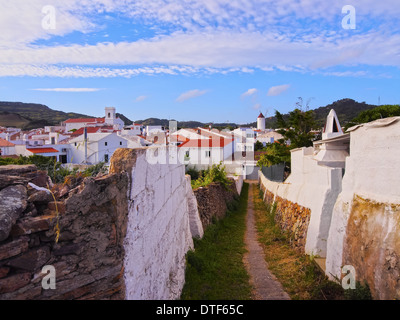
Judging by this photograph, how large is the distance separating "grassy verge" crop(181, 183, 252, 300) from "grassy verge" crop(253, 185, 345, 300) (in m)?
0.74

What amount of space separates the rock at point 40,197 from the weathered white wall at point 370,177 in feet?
14.1

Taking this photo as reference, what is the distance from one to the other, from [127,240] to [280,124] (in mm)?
23883

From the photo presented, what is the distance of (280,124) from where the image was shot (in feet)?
84.0

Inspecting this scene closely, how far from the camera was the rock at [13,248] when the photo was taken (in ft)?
7.67

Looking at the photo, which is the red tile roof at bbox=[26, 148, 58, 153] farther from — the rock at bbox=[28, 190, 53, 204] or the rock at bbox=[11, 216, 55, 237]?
the rock at bbox=[11, 216, 55, 237]

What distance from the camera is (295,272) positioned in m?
6.79

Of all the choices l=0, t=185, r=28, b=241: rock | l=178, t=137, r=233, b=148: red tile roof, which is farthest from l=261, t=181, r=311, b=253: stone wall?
l=178, t=137, r=233, b=148: red tile roof

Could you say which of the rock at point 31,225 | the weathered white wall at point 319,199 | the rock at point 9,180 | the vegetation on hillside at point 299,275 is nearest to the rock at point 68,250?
the rock at point 31,225

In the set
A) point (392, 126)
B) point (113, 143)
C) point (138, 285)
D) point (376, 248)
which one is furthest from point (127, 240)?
point (113, 143)

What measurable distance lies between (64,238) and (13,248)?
15.1 inches

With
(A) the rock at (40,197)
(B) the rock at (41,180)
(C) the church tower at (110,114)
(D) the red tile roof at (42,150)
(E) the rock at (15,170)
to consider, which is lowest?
(A) the rock at (40,197)

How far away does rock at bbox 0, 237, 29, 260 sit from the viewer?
234cm

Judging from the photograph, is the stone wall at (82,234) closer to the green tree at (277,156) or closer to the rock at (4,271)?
the rock at (4,271)

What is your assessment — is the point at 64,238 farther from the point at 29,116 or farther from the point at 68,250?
the point at 29,116
